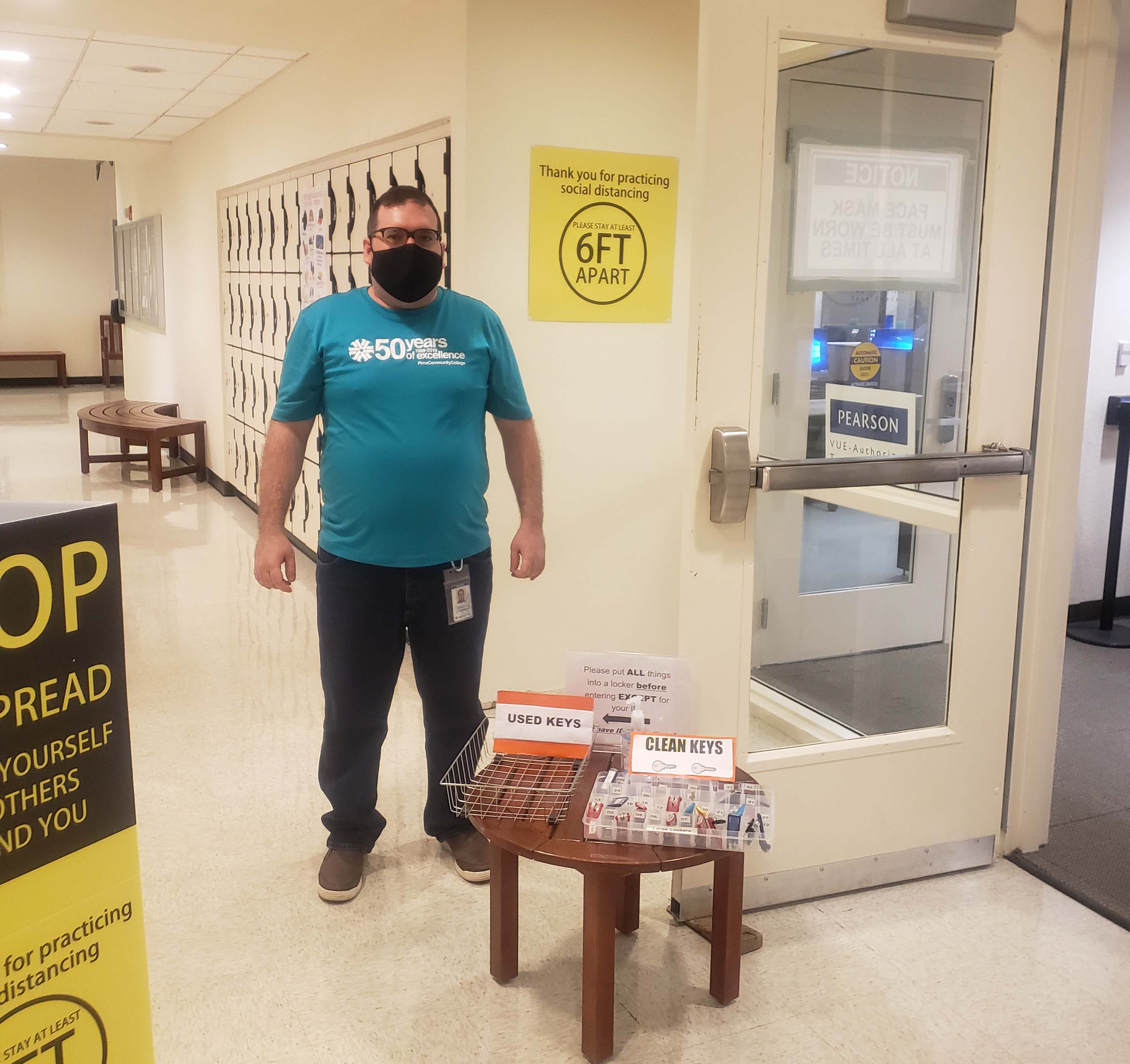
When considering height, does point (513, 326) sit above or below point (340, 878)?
above

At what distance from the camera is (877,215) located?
231 centimetres

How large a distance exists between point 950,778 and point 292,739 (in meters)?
1.94

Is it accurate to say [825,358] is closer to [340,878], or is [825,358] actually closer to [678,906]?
[678,906]

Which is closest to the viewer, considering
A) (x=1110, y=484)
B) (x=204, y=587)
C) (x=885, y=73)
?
(x=885, y=73)

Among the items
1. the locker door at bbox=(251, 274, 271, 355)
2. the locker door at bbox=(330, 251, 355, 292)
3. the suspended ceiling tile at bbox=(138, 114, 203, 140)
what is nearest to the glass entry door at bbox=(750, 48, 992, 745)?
the locker door at bbox=(330, 251, 355, 292)

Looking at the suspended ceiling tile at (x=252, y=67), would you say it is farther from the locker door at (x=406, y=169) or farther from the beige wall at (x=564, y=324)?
the locker door at (x=406, y=169)

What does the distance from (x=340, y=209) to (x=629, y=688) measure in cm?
318

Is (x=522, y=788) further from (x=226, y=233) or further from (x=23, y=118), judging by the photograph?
(x=23, y=118)

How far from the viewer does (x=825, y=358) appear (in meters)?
2.34

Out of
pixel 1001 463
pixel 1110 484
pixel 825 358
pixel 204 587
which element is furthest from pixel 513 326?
pixel 1110 484

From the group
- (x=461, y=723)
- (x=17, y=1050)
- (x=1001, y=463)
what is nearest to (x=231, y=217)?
(x=461, y=723)

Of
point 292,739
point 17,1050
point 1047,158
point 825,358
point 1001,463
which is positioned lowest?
point 292,739

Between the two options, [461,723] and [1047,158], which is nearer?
[1047,158]

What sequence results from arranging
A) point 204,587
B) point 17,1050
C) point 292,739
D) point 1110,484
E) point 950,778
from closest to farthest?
point 17,1050 → point 950,778 → point 292,739 → point 1110,484 → point 204,587
